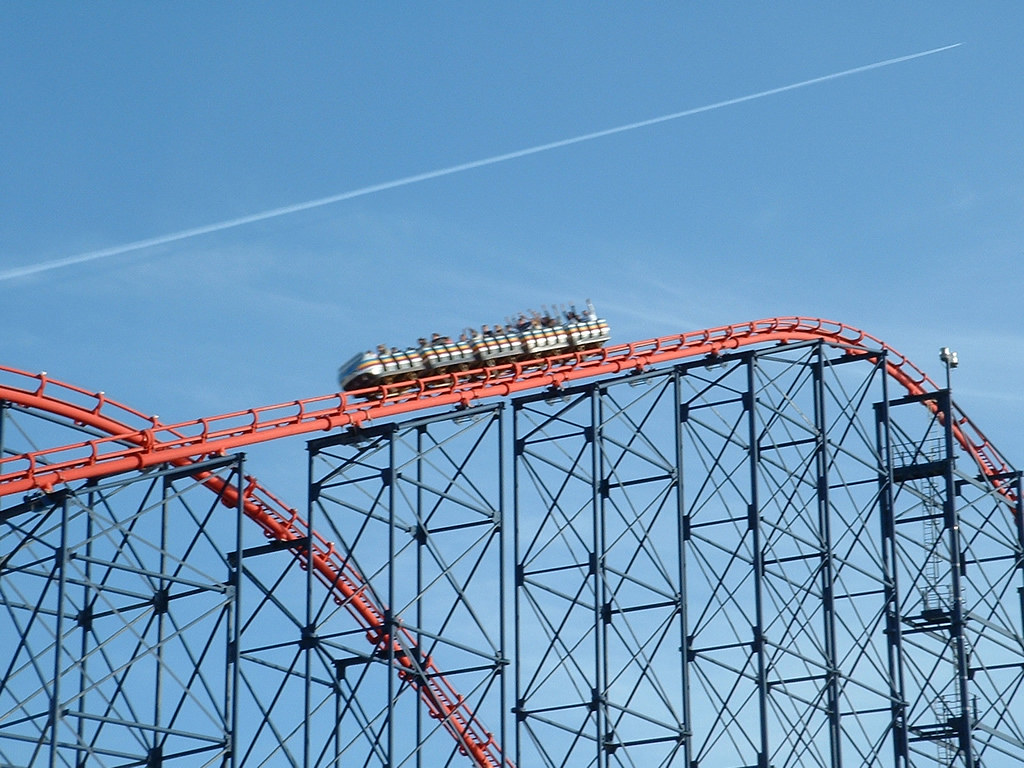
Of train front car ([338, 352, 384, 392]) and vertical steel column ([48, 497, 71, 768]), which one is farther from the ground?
train front car ([338, 352, 384, 392])

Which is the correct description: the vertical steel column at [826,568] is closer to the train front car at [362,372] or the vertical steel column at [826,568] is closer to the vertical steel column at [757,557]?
the vertical steel column at [757,557]

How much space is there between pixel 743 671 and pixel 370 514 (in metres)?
5.90

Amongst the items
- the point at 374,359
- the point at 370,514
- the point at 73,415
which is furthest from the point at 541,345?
the point at 73,415

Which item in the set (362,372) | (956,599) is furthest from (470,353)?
(956,599)

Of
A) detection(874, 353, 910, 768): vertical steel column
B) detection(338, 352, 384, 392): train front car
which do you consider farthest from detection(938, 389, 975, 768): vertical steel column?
detection(338, 352, 384, 392): train front car

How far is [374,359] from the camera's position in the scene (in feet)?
103

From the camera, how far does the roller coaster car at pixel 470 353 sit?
31.4m

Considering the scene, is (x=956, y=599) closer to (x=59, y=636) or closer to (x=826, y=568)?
(x=826, y=568)

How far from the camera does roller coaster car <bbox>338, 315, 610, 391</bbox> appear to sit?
103ft

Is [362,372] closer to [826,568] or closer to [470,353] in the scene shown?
[470,353]

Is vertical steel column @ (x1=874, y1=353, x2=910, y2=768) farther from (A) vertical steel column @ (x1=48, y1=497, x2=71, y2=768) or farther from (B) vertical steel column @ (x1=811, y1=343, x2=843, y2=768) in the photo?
(A) vertical steel column @ (x1=48, y1=497, x2=71, y2=768)

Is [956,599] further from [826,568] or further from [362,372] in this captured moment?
[362,372]

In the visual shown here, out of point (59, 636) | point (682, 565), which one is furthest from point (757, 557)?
point (59, 636)

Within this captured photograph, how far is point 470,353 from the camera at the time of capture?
105 feet
